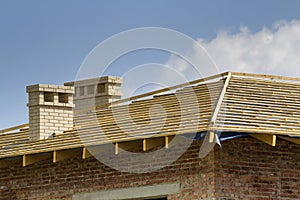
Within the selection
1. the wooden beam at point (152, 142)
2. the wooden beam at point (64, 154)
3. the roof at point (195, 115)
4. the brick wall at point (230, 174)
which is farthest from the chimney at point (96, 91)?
the wooden beam at point (152, 142)

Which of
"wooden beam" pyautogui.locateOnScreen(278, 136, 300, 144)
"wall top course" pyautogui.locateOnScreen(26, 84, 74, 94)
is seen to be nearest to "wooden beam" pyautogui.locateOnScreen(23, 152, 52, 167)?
"wall top course" pyautogui.locateOnScreen(26, 84, 74, 94)

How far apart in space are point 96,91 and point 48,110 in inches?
109

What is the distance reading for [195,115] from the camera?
1897cm

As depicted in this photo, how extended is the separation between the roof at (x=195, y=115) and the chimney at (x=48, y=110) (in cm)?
32

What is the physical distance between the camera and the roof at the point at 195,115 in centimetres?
1817

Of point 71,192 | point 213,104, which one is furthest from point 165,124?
point 71,192

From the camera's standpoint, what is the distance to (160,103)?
69.9 feet

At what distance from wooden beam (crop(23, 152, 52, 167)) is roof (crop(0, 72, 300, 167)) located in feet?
0.44

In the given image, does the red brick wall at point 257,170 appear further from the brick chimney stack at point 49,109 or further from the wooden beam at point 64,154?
the brick chimney stack at point 49,109

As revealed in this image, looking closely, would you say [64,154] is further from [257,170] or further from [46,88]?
[257,170]

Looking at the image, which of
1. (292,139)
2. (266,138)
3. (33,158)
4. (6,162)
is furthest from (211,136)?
(6,162)

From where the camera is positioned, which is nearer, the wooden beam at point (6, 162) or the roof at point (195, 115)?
the roof at point (195, 115)

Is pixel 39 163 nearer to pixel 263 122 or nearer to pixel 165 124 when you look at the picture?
pixel 165 124

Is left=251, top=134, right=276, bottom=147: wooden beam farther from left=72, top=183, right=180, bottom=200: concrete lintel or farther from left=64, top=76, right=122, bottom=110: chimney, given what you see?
left=64, top=76, right=122, bottom=110: chimney
